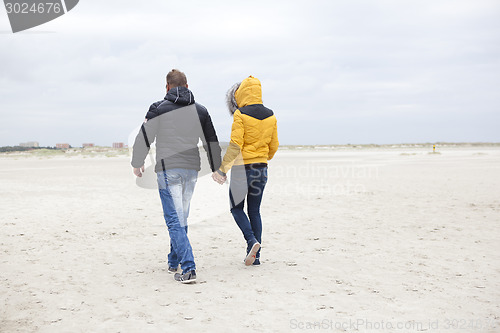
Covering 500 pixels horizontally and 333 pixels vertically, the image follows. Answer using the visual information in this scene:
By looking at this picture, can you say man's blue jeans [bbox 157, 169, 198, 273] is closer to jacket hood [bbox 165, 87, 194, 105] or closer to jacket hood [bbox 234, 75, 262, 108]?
jacket hood [bbox 165, 87, 194, 105]

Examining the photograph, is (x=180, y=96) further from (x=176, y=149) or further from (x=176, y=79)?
(x=176, y=149)

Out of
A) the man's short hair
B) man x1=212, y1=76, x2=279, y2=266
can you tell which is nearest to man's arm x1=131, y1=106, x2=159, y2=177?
the man's short hair

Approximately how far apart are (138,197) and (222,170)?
857cm

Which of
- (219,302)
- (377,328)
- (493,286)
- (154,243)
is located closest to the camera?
(377,328)

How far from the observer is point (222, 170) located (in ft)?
16.1

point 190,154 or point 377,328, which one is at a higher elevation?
point 190,154

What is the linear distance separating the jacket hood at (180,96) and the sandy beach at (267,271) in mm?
1889

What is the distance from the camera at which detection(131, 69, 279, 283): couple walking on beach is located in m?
4.61

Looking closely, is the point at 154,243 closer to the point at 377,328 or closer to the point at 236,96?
the point at 236,96

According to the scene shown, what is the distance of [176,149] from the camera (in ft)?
15.2

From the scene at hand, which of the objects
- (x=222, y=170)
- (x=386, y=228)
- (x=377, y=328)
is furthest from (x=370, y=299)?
(x=386, y=228)

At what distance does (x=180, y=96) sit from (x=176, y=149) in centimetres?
55

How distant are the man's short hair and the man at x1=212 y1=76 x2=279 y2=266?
66 centimetres

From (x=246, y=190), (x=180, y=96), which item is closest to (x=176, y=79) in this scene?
(x=180, y=96)
